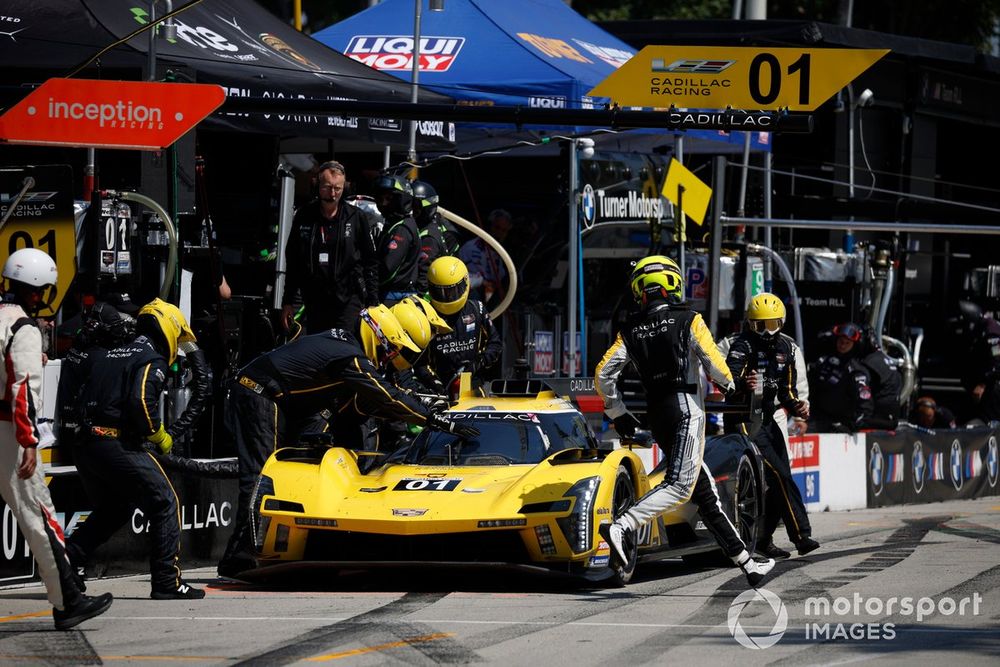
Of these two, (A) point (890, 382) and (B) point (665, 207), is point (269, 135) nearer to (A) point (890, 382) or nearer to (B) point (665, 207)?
(B) point (665, 207)

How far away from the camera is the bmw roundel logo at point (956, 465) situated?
20812 mm

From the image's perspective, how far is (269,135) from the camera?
47.9ft

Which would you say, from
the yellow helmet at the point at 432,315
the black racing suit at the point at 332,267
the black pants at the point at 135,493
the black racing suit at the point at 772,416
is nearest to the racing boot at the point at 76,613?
the black pants at the point at 135,493

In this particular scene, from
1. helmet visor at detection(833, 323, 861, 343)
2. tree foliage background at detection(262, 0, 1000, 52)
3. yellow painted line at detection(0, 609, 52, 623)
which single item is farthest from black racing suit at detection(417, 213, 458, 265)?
tree foliage background at detection(262, 0, 1000, 52)

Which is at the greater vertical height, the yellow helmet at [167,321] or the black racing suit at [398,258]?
the black racing suit at [398,258]

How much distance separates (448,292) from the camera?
43.7 ft

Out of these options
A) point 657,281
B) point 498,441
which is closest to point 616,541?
point 498,441

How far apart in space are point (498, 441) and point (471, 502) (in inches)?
40.2

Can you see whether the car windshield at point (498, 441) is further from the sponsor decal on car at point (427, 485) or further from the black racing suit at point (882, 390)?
the black racing suit at point (882, 390)

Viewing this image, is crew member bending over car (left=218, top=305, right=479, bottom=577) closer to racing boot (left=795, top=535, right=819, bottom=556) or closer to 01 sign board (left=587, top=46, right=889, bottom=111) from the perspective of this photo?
racing boot (left=795, top=535, right=819, bottom=556)

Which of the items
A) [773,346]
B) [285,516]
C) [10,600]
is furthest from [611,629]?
[773,346]

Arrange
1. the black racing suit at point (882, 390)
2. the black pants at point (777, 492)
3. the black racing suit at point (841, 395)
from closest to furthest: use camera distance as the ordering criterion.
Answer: the black pants at point (777, 492) → the black racing suit at point (841, 395) → the black racing suit at point (882, 390)

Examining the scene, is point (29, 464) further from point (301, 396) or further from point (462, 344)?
point (462, 344)

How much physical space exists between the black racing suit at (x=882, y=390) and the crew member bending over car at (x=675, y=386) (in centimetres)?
898
